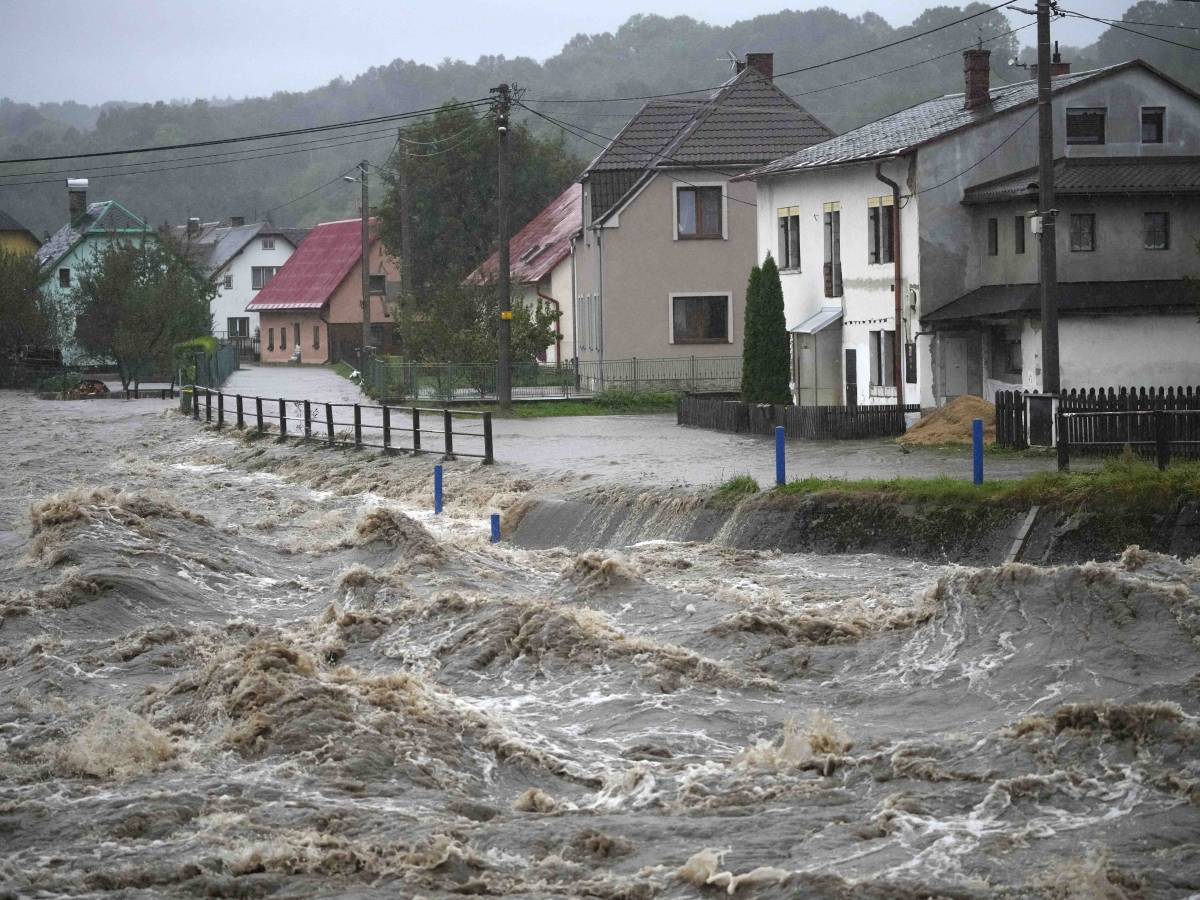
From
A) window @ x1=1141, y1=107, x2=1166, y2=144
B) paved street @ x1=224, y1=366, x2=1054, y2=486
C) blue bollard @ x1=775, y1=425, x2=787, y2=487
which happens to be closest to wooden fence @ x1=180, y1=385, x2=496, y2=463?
paved street @ x1=224, y1=366, x2=1054, y2=486

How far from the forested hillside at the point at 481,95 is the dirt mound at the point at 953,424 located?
224 feet

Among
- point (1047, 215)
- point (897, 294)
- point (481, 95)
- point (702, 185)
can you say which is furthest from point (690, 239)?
point (481, 95)

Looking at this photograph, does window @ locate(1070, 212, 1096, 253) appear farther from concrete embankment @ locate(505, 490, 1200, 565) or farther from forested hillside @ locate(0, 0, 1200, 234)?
forested hillside @ locate(0, 0, 1200, 234)

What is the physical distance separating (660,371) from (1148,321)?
20479mm

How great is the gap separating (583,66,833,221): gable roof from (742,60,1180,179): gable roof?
23.1 feet

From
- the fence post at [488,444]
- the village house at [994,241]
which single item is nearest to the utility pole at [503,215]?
the village house at [994,241]

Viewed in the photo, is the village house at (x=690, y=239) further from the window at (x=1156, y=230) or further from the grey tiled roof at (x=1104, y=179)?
the window at (x=1156, y=230)

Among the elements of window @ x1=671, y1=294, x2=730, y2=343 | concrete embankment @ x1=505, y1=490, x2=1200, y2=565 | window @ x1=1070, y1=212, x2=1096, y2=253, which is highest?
window @ x1=1070, y1=212, x2=1096, y2=253

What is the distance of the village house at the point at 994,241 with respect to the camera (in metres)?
32.5

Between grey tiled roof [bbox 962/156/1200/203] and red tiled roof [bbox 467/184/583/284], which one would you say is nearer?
grey tiled roof [bbox 962/156/1200/203]

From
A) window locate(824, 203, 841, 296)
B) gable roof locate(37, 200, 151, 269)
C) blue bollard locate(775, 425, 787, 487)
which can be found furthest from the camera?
gable roof locate(37, 200, 151, 269)

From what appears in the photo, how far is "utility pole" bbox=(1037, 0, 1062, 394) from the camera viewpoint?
25812mm

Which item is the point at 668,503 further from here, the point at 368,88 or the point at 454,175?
the point at 368,88

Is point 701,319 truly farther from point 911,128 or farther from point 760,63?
point 911,128
